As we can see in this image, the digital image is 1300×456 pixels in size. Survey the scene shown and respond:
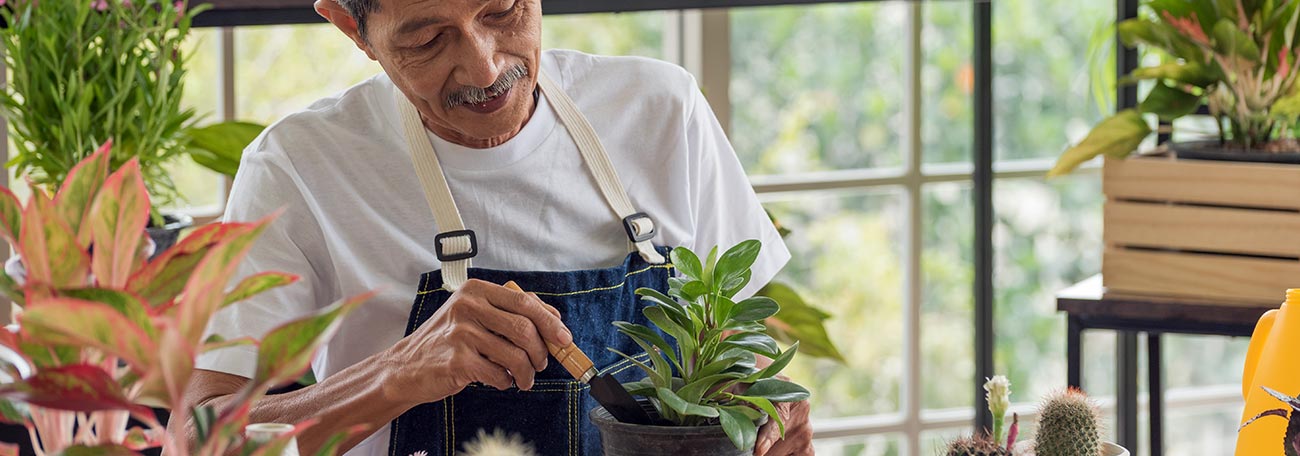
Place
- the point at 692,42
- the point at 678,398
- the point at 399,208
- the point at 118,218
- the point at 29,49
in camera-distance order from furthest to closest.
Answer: the point at 692,42
the point at 29,49
the point at 399,208
the point at 678,398
the point at 118,218

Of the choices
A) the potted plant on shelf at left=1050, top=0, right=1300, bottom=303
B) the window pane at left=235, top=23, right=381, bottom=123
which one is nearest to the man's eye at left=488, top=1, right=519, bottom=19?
the potted plant on shelf at left=1050, top=0, right=1300, bottom=303

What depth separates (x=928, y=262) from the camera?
392 cm

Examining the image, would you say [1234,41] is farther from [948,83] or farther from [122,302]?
[122,302]

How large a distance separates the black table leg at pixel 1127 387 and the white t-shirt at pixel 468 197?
1417 millimetres

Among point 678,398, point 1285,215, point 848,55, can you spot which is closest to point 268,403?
point 678,398

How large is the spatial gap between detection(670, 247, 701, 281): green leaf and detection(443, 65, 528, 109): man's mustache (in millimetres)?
438

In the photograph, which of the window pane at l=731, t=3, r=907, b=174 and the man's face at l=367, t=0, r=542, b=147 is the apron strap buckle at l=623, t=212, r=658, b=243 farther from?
the window pane at l=731, t=3, r=907, b=174

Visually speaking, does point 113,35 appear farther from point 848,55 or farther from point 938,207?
point 938,207

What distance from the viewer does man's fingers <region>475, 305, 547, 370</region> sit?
4.20 feet

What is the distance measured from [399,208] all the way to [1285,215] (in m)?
1.37

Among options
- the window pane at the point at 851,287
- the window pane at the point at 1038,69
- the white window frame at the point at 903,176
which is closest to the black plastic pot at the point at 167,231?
the white window frame at the point at 903,176

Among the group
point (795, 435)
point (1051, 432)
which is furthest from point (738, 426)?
point (795, 435)

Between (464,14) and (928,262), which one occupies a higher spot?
(464,14)

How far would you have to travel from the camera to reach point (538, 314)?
1282 mm
